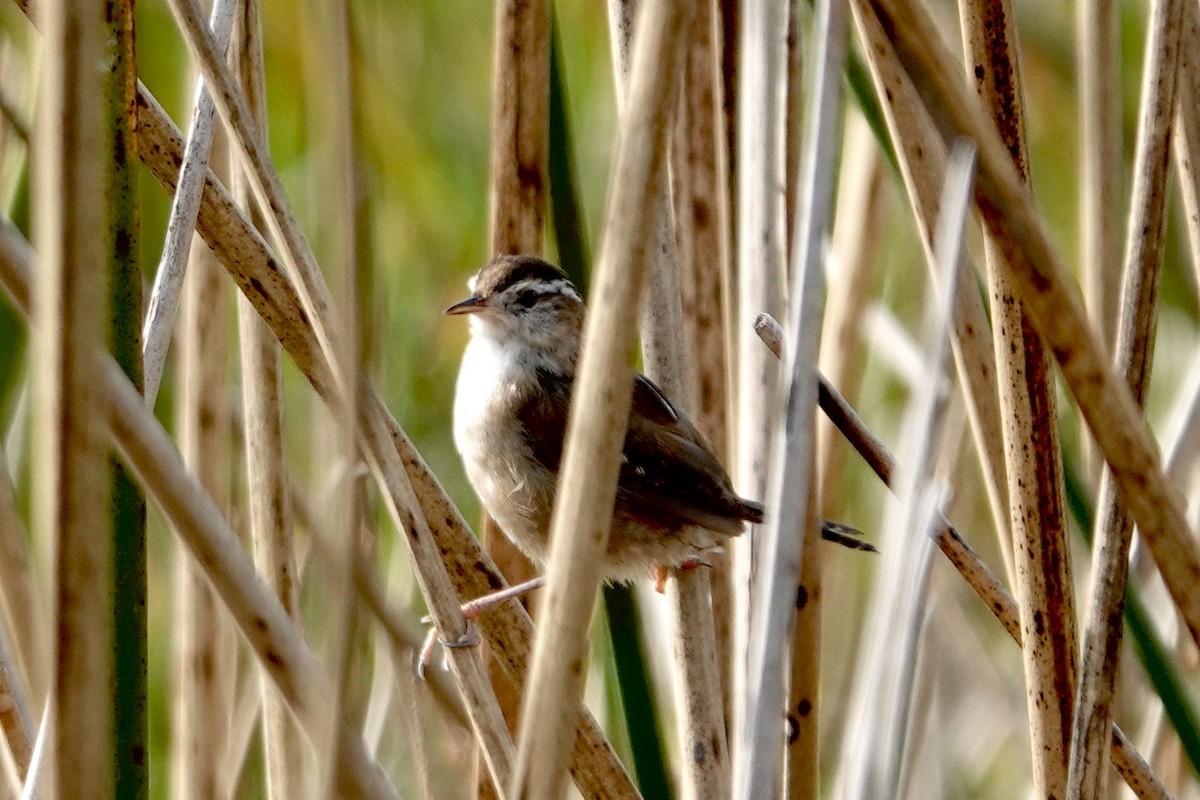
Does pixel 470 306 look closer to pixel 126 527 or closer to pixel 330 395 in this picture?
pixel 330 395

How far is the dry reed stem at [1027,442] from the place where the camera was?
1.56m

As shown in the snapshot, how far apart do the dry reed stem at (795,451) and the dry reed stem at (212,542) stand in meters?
0.34

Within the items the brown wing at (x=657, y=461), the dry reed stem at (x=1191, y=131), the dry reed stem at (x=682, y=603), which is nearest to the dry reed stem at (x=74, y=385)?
the dry reed stem at (x=682, y=603)

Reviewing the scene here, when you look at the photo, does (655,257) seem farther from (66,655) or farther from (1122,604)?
(66,655)

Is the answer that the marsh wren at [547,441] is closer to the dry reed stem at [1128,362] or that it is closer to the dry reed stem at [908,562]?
the dry reed stem at [1128,362]

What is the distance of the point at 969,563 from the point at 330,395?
0.87 meters

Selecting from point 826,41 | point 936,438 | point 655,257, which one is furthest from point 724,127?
point 936,438

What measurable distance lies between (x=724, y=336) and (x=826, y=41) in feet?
3.00

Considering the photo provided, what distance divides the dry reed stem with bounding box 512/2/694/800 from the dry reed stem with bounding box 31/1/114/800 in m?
0.34

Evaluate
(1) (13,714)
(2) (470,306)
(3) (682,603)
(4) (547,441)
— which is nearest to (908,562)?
(3) (682,603)

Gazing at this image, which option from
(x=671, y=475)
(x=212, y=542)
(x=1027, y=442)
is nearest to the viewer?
(x=212, y=542)

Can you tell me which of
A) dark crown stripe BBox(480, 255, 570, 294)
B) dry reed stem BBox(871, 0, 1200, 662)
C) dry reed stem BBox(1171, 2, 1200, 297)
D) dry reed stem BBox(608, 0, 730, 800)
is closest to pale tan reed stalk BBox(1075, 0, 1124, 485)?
dry reed stem BBox(1171, 2, 1200, 297)

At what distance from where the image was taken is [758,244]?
5.15 ft

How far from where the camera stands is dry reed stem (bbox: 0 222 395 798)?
1.04 meters
